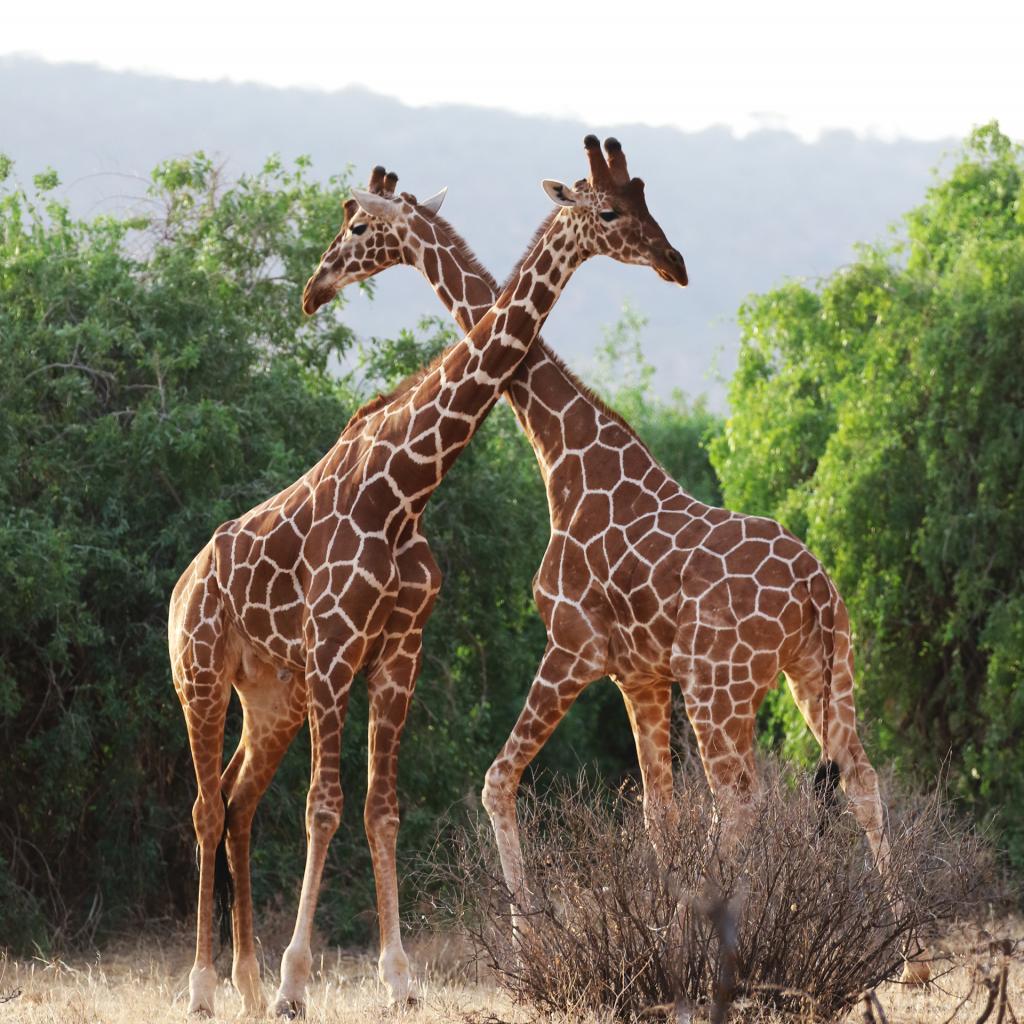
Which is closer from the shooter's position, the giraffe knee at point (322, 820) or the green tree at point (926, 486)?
the giraffe knee at point (322, 820)

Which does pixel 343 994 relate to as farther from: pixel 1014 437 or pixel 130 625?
pixel 1014 437

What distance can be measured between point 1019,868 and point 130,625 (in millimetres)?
6734

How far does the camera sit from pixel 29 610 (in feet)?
33.7

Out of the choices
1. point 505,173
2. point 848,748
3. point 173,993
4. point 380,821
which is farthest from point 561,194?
point 505,173

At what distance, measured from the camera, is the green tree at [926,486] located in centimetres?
1222

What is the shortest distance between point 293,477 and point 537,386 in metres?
4.39

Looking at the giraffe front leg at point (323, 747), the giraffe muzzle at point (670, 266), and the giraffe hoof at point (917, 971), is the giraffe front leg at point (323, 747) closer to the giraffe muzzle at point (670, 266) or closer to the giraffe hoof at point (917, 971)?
the giraffe muzzle at point (670, 266)

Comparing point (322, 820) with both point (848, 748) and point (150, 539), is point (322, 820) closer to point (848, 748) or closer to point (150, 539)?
point (848, 748)

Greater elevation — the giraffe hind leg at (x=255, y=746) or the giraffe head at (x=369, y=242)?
the giraffe head at (x=369, y=242)

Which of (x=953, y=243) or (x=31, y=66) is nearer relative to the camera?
(x=953, y=243)

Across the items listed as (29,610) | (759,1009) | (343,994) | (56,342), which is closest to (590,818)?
(759,1009)

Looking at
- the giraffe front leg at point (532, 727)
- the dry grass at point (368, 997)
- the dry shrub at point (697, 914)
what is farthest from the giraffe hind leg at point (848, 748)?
the giraffe front leg at point (532, 727)

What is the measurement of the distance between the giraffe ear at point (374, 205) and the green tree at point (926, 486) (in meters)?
5.83

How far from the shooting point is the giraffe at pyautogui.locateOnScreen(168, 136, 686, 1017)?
7012 millimetres
